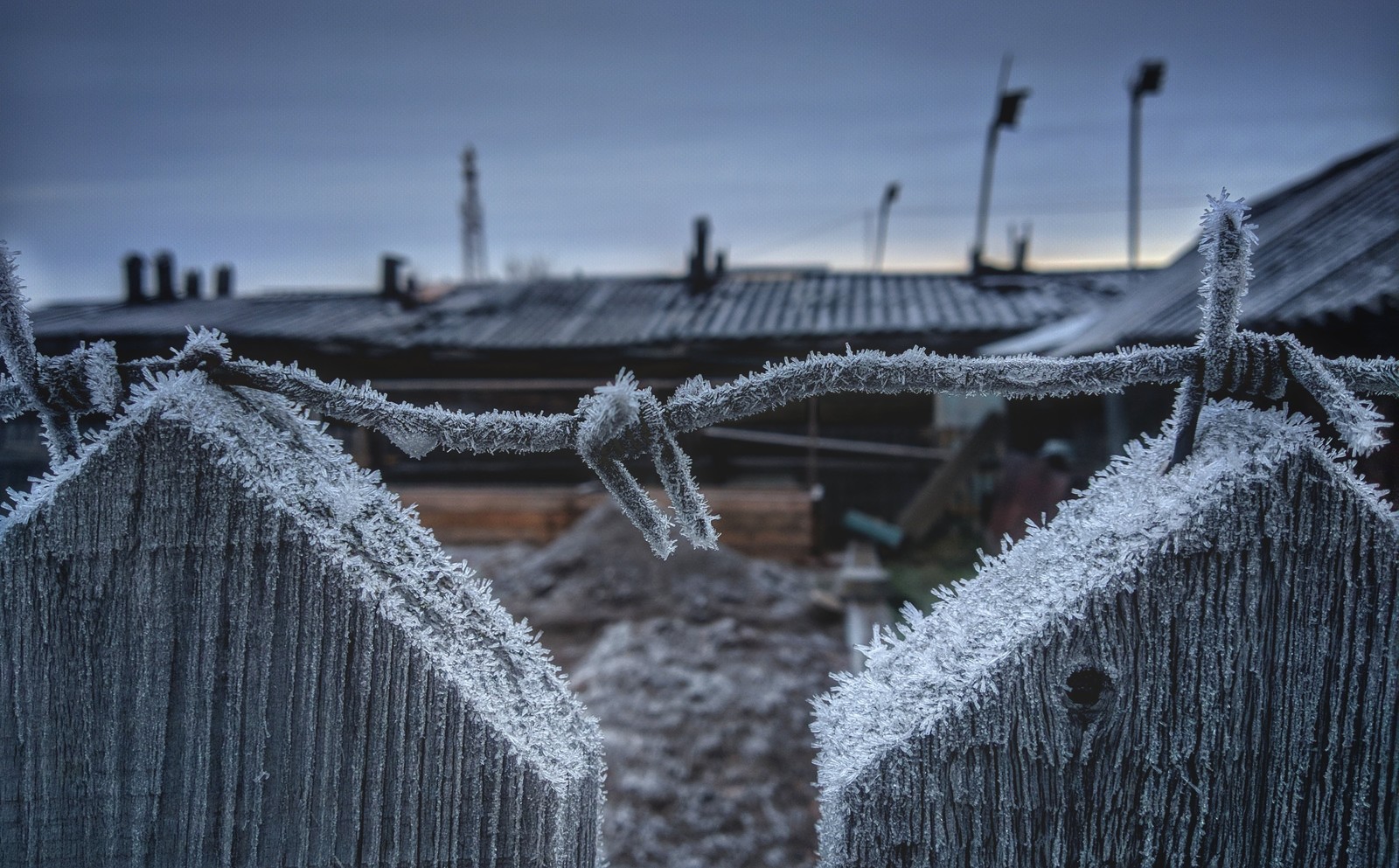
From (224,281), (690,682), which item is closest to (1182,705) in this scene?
(690,682)

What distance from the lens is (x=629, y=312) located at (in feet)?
36.6

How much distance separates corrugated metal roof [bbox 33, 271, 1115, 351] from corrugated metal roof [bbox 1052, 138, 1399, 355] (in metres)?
2.92

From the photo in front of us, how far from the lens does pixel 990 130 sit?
15.0 meters

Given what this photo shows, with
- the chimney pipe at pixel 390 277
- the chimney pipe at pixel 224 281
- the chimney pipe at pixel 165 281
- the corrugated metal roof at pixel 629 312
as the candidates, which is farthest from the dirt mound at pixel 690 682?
the chimney pipe at pixel 224 281

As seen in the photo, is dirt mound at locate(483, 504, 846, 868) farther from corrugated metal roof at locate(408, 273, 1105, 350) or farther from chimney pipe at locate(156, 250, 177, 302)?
chimney pipe at locate(156, 250, 177, 302)

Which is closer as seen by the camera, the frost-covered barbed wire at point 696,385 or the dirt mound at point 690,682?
the frost-covered barbed wire at point 696,385

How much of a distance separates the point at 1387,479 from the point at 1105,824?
0.52 metres

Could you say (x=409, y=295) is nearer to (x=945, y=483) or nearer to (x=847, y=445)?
(x=847, y=445)

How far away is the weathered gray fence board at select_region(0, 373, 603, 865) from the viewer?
63cm

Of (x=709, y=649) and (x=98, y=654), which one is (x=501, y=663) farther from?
(x=709, y=649)

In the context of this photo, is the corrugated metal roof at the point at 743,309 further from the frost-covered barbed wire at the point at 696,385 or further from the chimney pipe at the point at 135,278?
the frost-covered barbed wire at the point at 696,385

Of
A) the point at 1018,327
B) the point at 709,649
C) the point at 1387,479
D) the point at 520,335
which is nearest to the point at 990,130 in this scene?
the point at 1018,327

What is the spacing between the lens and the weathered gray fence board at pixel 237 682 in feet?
2.08

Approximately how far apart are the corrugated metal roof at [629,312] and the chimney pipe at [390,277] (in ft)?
1.23
